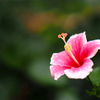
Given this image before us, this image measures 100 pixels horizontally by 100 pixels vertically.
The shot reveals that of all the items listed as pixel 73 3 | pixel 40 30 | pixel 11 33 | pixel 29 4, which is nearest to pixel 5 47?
pixel 11 33

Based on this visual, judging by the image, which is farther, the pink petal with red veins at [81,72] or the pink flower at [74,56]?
the pink flower at [74,56]

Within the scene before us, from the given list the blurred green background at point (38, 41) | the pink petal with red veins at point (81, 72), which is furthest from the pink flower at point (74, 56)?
the blurred green background at point (38, 41)

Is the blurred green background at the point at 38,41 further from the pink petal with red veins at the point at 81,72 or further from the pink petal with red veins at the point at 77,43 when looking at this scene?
the pink petal with red veins at the point at 81,72

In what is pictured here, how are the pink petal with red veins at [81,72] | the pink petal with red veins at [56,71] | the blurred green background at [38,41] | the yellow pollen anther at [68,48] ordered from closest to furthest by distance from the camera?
1. the pink petal with red veins at [81,72]
2. the pink petal with red veins at [56,71]
3. the yellow pollen anther at [68,48]
4. the blurred green background at [38,41]

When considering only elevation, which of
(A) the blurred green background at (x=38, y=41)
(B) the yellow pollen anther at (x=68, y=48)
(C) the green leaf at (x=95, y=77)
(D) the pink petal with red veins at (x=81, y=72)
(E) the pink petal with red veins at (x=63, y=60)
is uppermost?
(B) the yellow pollen anther at (x=68, y=48)

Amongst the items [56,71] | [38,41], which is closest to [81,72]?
[56,71]

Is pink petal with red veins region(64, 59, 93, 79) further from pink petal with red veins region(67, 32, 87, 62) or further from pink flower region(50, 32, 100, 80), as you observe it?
pink petal with red veins region(67, 32, 87, 62)

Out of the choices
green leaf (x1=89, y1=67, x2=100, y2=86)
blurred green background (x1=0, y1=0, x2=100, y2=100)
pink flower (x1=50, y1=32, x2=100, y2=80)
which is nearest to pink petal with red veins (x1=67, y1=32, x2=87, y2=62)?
pink flower (x1=50, y1=32, x2=100, y2=80)

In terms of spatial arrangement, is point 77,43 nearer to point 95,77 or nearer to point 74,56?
point 74,56

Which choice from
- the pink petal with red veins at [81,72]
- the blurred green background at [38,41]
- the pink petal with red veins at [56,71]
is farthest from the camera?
the blurred green background at [38,41]
